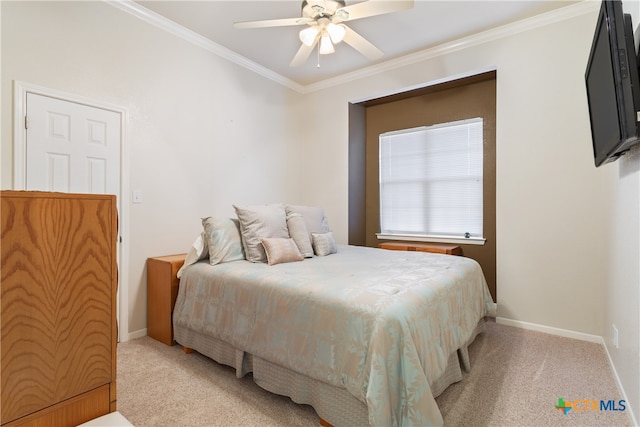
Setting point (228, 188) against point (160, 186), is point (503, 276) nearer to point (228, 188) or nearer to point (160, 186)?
point (228, 188)

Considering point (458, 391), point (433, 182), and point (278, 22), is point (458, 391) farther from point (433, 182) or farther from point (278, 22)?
point (278, 22)

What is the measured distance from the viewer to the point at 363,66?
157 inches

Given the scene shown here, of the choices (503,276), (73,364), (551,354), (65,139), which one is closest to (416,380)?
(73,364)

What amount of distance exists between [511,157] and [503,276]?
118cm

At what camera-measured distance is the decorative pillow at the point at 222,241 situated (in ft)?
8.34

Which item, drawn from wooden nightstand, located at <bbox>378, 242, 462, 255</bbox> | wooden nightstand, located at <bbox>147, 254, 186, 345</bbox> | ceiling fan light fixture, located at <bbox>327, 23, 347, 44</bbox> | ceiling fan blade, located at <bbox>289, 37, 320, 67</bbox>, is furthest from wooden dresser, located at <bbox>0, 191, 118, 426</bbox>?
wooden nightstand, located at <bbox>378, 242, 462, 255</bbox>

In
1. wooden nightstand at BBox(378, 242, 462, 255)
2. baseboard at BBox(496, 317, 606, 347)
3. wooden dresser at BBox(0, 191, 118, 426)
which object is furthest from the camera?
wooden nightstand at BBox(378, 242, 462, 255)

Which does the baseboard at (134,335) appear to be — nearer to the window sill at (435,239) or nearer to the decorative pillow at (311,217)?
the decorative pillow at (311,217)

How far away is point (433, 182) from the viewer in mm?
4031

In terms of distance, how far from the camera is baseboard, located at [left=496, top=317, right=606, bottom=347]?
271 cm

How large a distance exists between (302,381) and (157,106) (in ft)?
8.92

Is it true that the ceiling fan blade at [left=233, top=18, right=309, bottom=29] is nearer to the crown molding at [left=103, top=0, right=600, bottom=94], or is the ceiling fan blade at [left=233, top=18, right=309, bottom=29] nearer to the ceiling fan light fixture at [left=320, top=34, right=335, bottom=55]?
the ceiling fan light fixture at [left=320, top=34, right=335, bottom=55]

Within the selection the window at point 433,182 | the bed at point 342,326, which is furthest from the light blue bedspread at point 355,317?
the window at point 433,182

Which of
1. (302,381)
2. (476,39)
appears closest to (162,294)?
(302,381)
